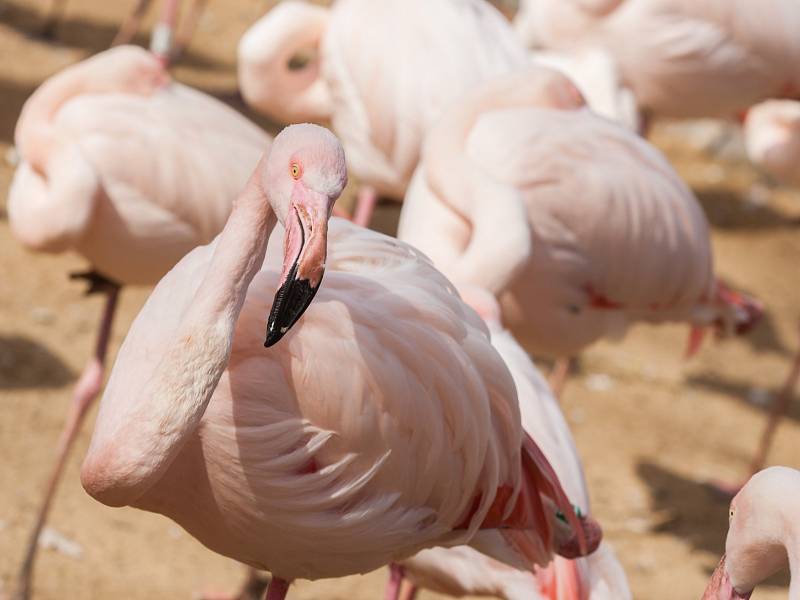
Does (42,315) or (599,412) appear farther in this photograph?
(599,412)

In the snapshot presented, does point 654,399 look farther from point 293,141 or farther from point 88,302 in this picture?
point 293,141

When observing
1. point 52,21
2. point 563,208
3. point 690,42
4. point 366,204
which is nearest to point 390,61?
point 366,204

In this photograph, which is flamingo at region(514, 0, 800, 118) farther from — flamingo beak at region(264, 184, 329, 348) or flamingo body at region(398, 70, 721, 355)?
flamingo beak at region(264, 184, 329, 348)

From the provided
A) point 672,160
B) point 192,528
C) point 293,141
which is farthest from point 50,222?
point 672,160

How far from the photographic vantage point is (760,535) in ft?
7.00

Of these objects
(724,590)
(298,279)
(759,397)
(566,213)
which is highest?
(298,279)

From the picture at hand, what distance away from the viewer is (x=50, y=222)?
12.2 ft

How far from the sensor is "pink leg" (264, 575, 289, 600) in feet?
9.48

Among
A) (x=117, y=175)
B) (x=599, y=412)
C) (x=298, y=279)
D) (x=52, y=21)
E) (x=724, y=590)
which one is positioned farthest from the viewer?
(x=52, y=21)

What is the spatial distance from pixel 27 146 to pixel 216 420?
1.73 m

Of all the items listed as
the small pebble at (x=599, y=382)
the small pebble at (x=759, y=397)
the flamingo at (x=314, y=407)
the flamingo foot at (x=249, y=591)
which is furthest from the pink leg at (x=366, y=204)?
the flamingo at (x=314, y=407)

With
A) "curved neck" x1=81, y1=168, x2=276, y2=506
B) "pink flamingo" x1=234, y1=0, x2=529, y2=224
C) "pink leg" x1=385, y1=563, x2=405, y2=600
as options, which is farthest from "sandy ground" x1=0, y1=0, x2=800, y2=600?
"curved neck" x1=81, y1=168, x2=276, y2=506

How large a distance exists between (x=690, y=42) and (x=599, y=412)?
149 cm

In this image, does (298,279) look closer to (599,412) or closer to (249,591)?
(249,591)
